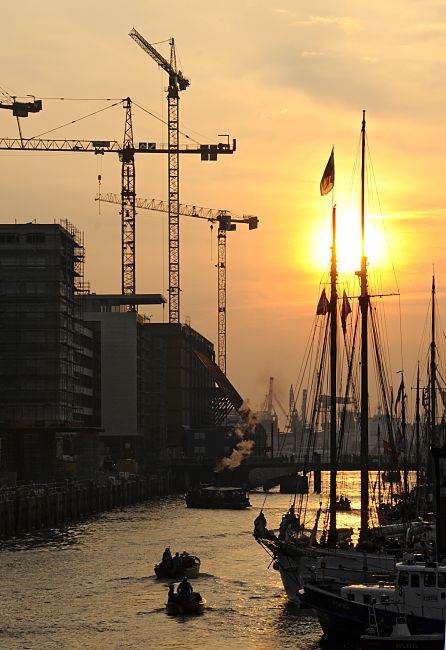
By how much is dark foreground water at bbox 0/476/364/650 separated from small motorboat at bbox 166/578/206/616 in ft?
2.29

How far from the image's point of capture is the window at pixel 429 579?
62781mm

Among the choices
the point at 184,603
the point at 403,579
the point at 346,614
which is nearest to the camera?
the point at 403,579

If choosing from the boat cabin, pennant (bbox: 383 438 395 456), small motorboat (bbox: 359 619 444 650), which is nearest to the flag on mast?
pennant (bbox: 383 438 395 456)

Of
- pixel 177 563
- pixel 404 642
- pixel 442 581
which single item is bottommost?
pixel 404 642

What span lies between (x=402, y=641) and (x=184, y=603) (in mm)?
24864

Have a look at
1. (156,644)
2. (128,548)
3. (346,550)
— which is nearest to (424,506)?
(128,548)

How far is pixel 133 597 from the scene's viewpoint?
92.2 meters

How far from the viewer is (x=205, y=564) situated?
11431cm

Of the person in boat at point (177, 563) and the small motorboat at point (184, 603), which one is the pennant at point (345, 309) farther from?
the person in boat at point (177, 563)

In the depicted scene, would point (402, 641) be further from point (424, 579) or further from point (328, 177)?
point (328, 177)

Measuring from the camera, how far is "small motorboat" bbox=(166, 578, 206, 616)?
83.6 m

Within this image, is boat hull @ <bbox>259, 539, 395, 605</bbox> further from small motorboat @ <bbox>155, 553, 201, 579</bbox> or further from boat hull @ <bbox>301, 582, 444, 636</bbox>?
small motorboat @ <bbox>155, 553, 201, 579</bbox>

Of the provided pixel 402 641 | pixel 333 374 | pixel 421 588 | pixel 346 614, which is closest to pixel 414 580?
pixel 421 588

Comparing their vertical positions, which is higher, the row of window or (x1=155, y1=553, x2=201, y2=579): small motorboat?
the row of window
